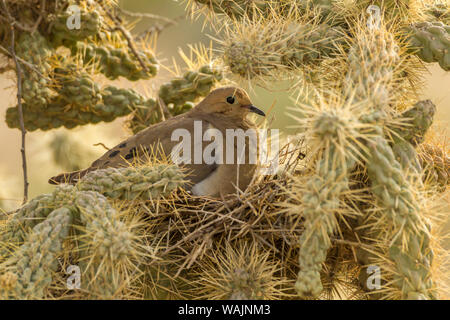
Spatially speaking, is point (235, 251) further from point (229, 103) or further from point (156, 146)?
point (229, 103)

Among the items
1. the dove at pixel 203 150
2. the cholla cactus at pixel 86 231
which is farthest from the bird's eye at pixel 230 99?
the cholla cactus at pixel 86 231

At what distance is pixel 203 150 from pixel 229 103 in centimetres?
38

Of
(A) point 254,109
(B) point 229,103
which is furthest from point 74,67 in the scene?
Result: (A) point 254,109

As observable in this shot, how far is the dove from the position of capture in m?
3.23

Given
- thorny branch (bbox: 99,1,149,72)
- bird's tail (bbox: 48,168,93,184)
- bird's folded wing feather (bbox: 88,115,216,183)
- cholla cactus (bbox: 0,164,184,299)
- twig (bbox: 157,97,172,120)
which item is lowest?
cholla cactus (bbox: 0,164,184,299)

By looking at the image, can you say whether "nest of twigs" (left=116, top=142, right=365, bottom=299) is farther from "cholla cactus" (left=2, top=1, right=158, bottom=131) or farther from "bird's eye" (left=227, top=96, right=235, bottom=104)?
"cholla cactus" (left=2, top=1, right=158, bottom=131)

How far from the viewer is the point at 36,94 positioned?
11.3 feet

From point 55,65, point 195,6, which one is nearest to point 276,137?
point 195,6

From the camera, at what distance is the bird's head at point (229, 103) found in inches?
139

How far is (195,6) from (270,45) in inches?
24.6

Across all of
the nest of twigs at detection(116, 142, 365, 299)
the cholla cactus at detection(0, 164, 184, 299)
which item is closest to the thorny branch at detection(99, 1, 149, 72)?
the nest of twigs at detection(116, 142, 365, 299)

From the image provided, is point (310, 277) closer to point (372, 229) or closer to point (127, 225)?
point (372, 229)

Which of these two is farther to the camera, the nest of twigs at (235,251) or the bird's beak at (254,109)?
the bird's beak at (254,109)

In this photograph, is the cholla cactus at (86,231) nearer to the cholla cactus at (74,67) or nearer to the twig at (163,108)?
the cholla cactus at (74,67)
